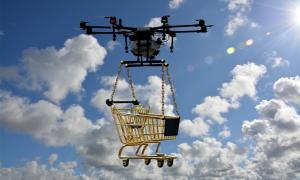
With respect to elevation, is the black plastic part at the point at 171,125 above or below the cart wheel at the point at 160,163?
above

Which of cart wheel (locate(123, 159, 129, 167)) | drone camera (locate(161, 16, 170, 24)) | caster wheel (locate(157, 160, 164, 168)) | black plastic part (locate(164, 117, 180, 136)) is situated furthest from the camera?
cart wheel (locate(123, 159, 129, 167))

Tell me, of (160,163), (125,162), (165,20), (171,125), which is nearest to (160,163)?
(160,163)

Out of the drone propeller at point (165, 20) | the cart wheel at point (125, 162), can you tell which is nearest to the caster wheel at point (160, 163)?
the cart wheel at point (125, 162)

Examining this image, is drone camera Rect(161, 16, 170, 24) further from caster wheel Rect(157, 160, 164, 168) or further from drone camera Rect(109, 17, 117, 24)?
caster wheel Rect(157, 160, 164, 168)

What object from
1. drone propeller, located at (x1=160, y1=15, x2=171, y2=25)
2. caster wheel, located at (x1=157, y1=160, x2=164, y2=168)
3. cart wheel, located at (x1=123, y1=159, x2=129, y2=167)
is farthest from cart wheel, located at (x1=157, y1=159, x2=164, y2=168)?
drone propeller, located at (x1=160, y1=15, x2=171, y2=25)

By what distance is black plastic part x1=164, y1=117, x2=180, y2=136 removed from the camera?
17.0 m

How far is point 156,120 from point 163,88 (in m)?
1.39

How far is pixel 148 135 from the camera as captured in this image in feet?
58.1

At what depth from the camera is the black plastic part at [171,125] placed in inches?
668

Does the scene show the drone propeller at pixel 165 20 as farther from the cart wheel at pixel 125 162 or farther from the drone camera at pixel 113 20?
the cart wheel at pixel 125 162

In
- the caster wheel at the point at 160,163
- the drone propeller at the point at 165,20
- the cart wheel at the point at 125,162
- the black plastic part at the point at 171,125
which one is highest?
the drone propeller at the point at 165,20

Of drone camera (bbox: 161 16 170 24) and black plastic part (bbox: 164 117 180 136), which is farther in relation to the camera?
drone camera (bbox: 161 16 170 24)

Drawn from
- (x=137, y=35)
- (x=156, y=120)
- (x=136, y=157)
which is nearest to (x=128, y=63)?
(x=137, y=35)

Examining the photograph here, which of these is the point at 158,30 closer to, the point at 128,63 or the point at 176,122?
the point at 128,63
